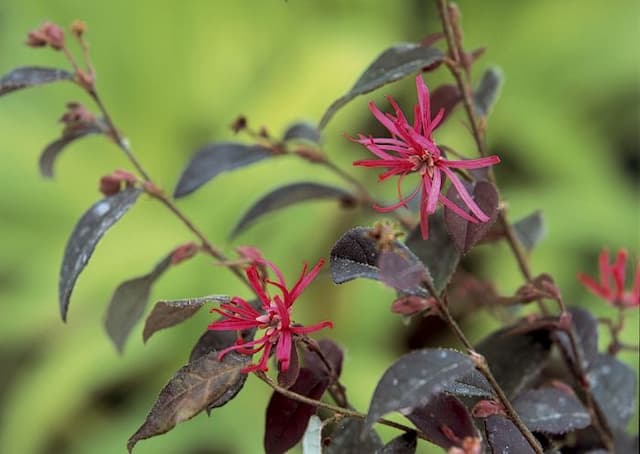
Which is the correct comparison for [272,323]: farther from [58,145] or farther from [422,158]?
[58,145]

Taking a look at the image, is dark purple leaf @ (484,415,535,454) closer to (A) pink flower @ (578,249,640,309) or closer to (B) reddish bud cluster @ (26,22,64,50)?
(A) pink flower @ (578,249,640,309)

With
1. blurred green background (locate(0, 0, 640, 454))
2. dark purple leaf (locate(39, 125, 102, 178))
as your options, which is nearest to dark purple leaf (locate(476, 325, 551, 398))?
dark purple leaf (locate(39, 125, 102, 178))

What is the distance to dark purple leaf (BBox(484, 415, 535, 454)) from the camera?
0.31 metres

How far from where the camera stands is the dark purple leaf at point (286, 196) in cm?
55

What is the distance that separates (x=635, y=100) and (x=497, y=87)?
135 cm

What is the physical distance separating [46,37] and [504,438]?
322mm

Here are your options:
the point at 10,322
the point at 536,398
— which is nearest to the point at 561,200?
the point at 10,322

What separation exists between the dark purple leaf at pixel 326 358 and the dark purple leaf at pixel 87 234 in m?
0.11

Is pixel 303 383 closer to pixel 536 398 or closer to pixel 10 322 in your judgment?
pixel 536 398

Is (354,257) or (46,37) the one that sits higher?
(46,37)

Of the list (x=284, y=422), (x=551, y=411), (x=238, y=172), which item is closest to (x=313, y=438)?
(x=284, y=422)

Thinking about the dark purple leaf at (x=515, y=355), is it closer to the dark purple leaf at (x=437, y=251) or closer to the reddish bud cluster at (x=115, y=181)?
the dark purple leaf at (x=437, y=251)

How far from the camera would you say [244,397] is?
132 centimetres

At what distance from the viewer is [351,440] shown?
1.31ft
